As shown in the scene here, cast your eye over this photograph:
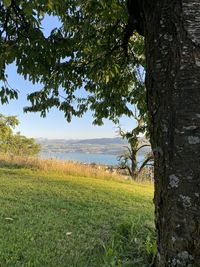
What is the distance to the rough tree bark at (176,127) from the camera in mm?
2051

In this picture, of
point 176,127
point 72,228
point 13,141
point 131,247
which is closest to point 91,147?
point 13,141

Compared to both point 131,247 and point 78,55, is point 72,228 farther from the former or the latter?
point 78,55

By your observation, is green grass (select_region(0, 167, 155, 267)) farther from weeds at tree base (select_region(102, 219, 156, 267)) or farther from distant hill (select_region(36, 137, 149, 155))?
distant hill (select_region(36, 137, 149, 155))

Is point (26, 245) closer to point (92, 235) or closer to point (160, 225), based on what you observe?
point (92, 235)

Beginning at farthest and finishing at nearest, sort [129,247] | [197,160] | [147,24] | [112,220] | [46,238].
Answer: [112,220] < [46,238] < [129,247] < [147,24] < [197,160]

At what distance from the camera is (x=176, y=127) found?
212 cm

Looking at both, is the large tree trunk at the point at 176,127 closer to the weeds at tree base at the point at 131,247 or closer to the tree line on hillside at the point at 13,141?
the weeds at tree base at the point at 131,247

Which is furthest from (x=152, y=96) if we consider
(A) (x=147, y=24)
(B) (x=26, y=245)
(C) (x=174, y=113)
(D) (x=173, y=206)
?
(B) (x=26, y=245)

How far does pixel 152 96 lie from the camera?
237 centimetres

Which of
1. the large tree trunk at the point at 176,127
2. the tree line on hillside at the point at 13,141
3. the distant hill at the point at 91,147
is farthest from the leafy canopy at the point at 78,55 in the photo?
the distant hill at the point at 91,147

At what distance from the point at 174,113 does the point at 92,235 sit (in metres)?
3.74

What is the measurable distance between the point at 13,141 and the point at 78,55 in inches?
1676

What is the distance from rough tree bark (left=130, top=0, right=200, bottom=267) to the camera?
205cm

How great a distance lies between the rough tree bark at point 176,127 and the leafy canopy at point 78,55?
1.28 metres
